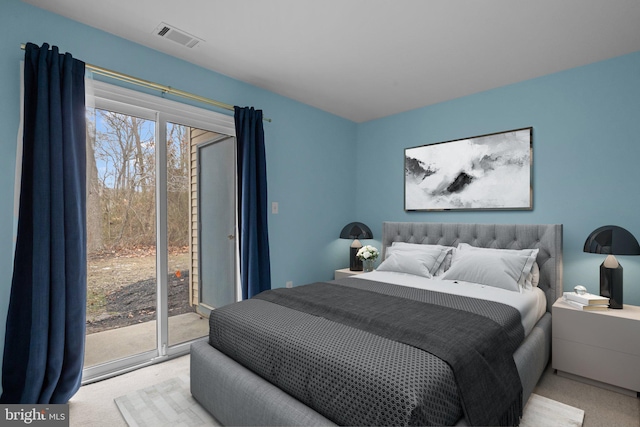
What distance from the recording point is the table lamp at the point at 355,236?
13.1 ft

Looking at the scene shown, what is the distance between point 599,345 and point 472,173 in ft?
6.03

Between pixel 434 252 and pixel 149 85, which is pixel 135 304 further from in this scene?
pixel 434 252

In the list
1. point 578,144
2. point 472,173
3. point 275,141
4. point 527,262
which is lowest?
point 527,262

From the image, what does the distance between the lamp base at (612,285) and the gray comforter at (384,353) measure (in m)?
0.93

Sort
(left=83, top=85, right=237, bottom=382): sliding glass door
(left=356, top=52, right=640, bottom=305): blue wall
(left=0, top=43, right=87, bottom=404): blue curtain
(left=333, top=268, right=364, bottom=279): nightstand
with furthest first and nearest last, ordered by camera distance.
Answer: (left=333, top=268, right=364, bottom=279): nightstand
(left=356, top=52, right=640, bottom=305): blue wall
(left=83, top=85, right=237, bottom=382): sliding glass door
(left=0, top=43, right=87, bottom=404): blue curtain

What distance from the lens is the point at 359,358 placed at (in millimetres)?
1372

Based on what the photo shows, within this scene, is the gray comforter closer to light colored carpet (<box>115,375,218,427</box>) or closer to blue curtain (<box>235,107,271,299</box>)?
light colored carpet (<box>115,375,218,427</box>)

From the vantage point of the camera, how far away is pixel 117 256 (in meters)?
2.61

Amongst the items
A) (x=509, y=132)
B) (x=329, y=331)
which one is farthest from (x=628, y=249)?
(x=329, y=331)

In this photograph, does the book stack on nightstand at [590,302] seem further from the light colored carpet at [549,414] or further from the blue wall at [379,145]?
the light colored carpet at [549,414]

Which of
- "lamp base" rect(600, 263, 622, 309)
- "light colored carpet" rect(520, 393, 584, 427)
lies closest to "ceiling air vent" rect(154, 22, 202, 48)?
"light colored carpet" rect(520, 393, 584, 427)

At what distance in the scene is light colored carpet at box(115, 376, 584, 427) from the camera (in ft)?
6.07

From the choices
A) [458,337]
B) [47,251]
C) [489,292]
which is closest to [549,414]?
[489,292]

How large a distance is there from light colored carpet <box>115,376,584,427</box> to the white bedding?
0.45 meters
